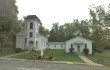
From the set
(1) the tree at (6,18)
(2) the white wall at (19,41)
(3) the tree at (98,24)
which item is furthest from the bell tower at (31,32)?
(3) the tree at (98,24)

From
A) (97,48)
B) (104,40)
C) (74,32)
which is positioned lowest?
(97,48)

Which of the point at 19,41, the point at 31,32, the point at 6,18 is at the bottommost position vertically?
the point at 19,41

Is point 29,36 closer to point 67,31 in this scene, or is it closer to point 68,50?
point 68,50

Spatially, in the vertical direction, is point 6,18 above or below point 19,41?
above

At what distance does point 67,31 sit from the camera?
65.9 metres

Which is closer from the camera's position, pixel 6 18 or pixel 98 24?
pixel 6 18

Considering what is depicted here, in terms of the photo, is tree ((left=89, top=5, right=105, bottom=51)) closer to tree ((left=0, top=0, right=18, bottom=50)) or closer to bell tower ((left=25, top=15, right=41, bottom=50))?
bell tower ((left=25, top=15, right=41, bottom=50))

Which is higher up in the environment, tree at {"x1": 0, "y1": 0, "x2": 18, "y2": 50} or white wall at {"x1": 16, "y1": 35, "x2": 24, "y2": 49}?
tree at {"x1": 0, "y1": 0, "x2": 18, "y2": 50}

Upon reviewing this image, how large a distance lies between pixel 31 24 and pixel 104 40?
79.8ft

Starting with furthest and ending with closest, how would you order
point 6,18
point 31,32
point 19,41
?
point 19,41 → point 31,32 → point 6,18

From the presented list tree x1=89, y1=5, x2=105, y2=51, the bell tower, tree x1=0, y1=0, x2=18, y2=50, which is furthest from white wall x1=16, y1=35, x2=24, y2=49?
tree x1=89, y1=5, x2=105, y2=51

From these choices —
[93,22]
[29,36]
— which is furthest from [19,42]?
[93,22]

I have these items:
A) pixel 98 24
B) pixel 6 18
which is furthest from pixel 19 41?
pixel 98 24

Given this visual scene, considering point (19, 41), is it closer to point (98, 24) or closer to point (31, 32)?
point (31, 32)
